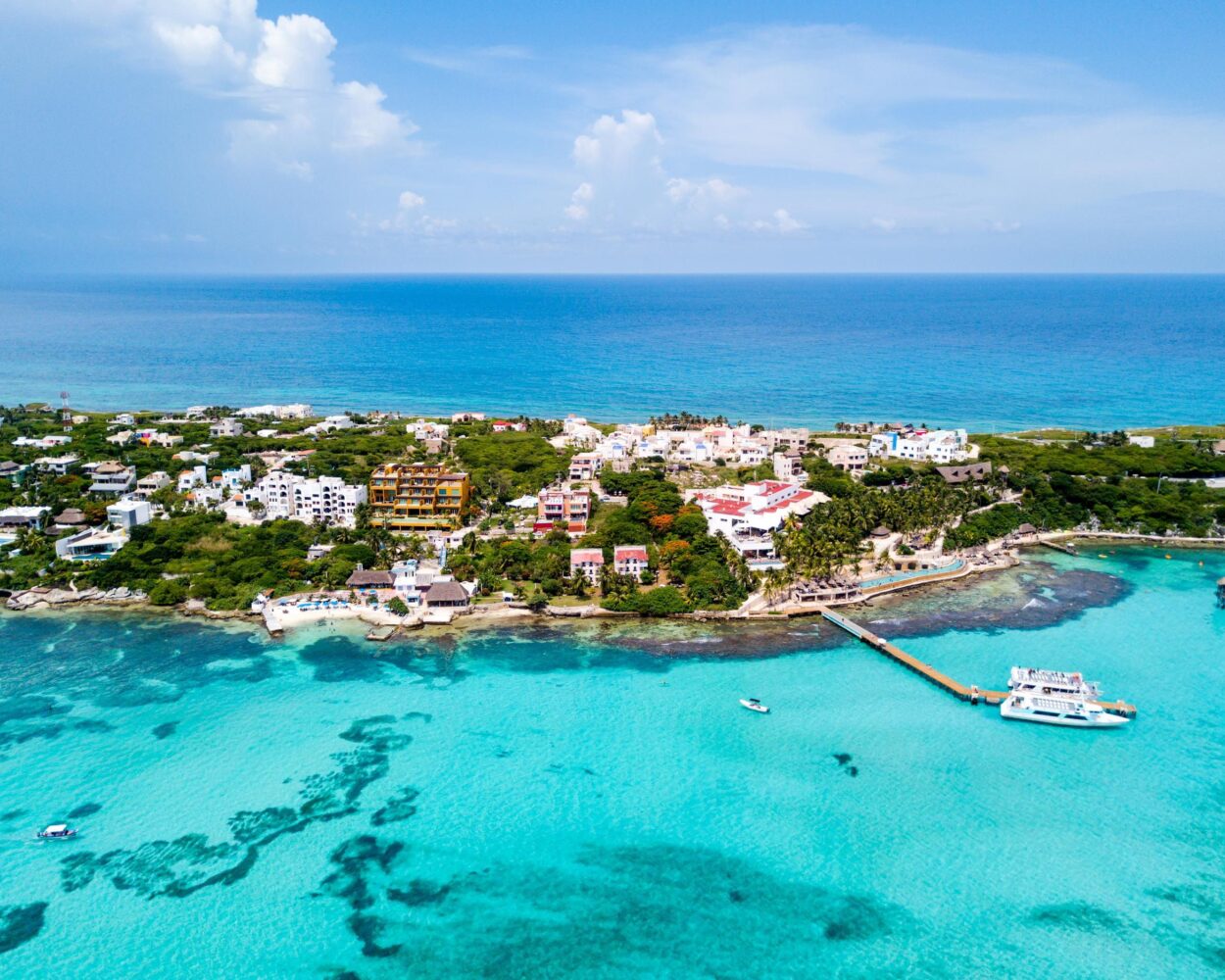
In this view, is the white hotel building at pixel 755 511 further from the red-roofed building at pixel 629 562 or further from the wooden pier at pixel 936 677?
the wooden pier at pixel 936 677

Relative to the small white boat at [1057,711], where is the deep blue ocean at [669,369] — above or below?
above

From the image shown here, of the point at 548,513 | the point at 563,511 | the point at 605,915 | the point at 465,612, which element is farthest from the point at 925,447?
the point at 605,915

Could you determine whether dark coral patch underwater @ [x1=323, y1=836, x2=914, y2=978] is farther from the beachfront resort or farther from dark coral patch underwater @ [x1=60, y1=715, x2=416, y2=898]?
the beachfront resort

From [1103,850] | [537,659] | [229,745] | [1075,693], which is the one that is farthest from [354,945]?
[1075,693]

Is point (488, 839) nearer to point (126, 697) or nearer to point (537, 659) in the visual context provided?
point (537, 659)

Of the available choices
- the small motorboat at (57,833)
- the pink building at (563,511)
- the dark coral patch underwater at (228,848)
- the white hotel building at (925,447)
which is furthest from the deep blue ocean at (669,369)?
the small motorboat at (57,833)

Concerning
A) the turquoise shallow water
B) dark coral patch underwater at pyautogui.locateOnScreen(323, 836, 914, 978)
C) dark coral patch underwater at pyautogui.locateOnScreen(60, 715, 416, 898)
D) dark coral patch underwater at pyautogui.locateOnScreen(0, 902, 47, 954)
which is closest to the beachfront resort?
the turquoise shallow water

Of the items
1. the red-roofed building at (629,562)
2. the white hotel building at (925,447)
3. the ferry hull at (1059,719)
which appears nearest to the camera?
the ferry hull at (1059,719)

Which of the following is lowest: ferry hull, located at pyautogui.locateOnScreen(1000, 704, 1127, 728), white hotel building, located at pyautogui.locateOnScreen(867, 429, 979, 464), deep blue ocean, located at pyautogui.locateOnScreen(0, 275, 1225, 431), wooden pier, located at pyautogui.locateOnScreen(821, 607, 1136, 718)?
ferry hull, located at pyautogui.locateOnScreen(1000, 704, 1127, 728)
